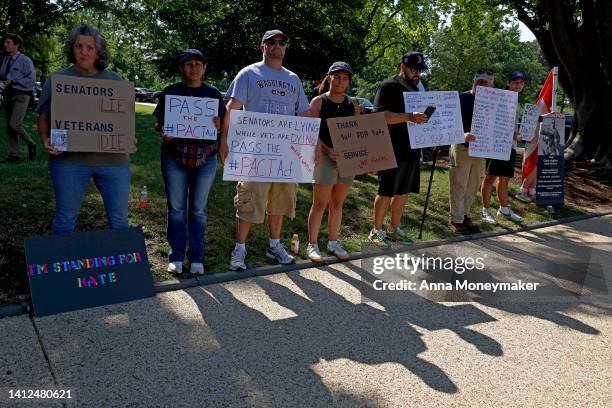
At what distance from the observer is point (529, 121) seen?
769 cm

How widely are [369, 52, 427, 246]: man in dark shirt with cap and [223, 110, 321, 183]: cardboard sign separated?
1.19 metres

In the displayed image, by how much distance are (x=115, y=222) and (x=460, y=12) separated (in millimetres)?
17368

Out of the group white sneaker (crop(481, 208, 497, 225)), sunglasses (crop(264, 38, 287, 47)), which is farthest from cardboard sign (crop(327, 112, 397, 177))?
white sneaker (crop(481, 208, 497, 225))

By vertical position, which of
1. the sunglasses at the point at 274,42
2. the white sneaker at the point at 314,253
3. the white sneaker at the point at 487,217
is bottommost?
the white sneaker at the point at 314,253

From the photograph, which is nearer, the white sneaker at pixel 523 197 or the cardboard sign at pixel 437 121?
the cardboard sign at pixel 437 121

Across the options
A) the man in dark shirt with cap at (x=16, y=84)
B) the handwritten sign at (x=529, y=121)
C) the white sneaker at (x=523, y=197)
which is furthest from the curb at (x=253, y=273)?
the man in dark shirt with cap at (x=16, y=84)

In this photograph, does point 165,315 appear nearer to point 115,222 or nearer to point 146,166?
point 115,222

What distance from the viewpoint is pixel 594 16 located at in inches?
512

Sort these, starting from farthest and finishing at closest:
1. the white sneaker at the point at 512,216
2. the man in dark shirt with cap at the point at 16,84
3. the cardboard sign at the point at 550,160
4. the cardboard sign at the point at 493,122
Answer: the cardboard sign at the point at 550,160 < the white sneaker at the point at 512,216 < the man in dark shirt with cap at the point at 16,84 < the cardboard sign at the point at 493,122

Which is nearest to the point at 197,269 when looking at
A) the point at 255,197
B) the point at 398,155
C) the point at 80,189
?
the point at 255,197

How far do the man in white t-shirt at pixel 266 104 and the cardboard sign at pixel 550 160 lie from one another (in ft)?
16.6

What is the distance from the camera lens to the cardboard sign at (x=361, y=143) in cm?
488

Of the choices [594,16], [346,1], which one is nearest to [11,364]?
[594,16]

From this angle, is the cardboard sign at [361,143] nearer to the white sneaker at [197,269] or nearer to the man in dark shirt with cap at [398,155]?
the man in dark shirt with cap at [398,155]
